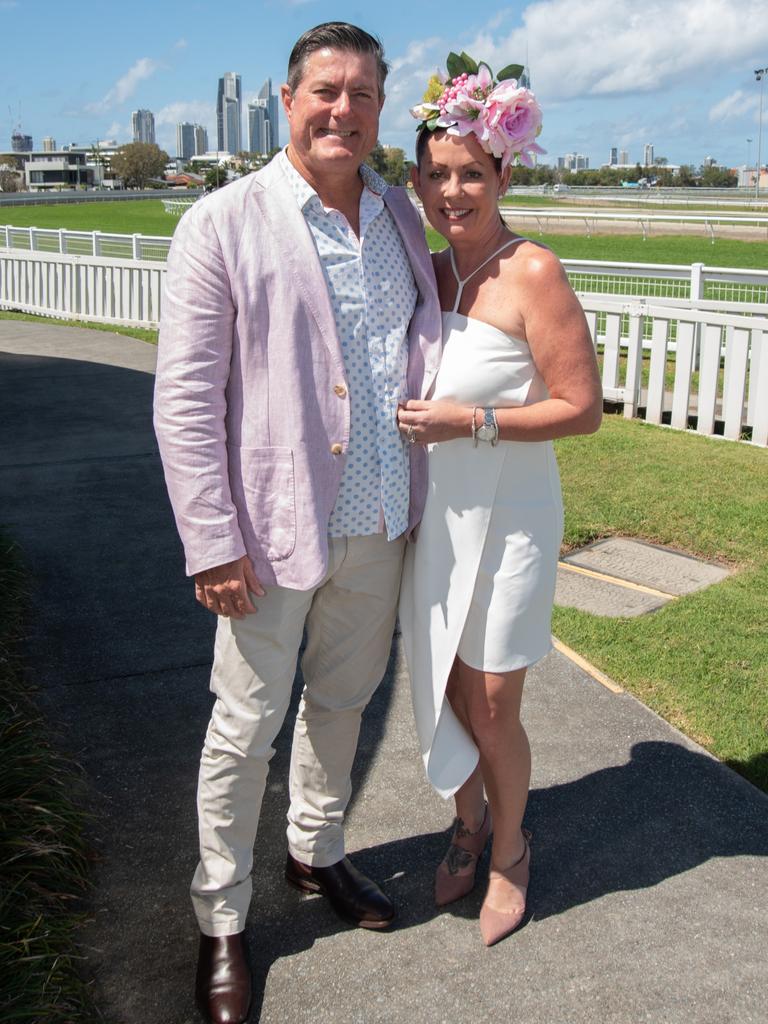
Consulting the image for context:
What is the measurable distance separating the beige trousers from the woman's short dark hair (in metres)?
0.97

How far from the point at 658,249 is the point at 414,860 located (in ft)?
97.4

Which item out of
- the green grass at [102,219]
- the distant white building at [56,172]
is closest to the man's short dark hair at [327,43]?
the green grass at [102,219]

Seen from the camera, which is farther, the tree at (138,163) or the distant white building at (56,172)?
the distant white building at (56,172)

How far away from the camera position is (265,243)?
2.38 m

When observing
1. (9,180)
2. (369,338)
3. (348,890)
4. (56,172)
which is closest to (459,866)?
(348,890)

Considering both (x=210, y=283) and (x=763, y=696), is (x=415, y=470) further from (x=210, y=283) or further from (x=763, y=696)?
(x=763, y=696)

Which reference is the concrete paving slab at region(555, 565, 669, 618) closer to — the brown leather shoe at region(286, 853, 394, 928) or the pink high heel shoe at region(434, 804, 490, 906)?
the pink high heel shoe at region(434, 804, 490, 906)

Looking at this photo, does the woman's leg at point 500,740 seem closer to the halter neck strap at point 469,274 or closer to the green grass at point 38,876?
the halter neck strap at point 469,274

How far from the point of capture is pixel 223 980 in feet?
8.25

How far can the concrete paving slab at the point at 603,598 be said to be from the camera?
16.0ft

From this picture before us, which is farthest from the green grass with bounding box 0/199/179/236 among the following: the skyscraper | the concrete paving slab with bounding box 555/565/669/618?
the concrete paving slab with bounding box 555/565/669/618

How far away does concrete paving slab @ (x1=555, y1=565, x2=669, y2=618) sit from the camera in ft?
16.0

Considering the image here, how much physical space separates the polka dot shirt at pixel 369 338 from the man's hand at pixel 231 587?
0.75 ft

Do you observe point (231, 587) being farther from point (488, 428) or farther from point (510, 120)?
point (510, 120)
